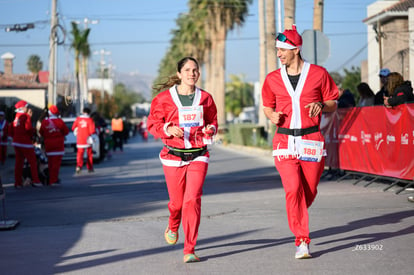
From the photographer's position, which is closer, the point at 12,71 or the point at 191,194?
the point at 191,194

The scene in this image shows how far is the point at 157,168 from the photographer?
23.5m

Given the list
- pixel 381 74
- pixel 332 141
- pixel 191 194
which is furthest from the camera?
pixel 332 141

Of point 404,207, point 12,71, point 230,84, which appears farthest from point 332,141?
point 230,84

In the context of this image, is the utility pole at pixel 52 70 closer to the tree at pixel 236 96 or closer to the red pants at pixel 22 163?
the red pants at pixel 22 163

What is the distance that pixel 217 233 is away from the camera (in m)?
8.85

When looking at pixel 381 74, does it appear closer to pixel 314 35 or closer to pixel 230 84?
pixel 314 35

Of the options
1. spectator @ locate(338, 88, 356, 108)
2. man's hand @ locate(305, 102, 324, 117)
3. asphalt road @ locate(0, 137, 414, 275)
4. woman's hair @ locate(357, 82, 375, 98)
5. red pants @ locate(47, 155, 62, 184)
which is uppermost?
woman's hair @ locate(357, 82, 375, 98)

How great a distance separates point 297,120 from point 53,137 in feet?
35.2

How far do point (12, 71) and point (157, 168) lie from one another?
70.8 m

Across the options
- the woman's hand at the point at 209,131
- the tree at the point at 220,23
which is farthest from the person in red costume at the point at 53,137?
the tree at the point at 220,23

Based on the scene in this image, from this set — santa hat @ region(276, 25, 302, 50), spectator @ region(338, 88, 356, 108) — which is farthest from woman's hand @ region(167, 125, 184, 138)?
spectator @ region(338, 88, 356, 108)

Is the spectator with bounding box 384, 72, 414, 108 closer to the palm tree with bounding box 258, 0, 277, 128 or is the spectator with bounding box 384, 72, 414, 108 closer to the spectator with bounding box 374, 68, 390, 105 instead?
the spectator with bounding box 374, 68, 390, 105

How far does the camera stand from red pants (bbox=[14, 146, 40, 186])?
669 inches

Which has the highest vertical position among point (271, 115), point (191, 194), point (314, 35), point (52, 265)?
point (314, 35)
